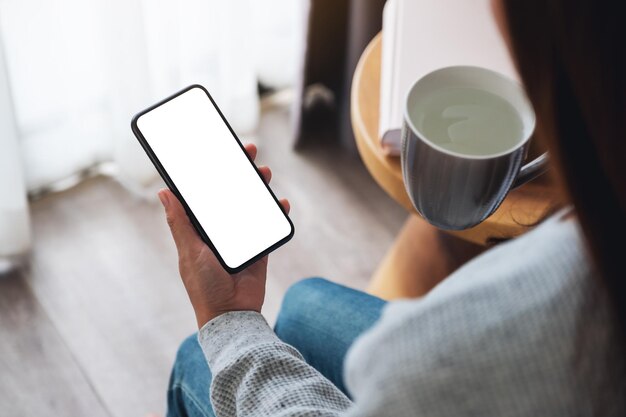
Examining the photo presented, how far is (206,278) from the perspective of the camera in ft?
2.52

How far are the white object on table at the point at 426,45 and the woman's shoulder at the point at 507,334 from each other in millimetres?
403

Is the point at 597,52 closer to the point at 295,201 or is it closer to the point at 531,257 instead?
the point at 531,257

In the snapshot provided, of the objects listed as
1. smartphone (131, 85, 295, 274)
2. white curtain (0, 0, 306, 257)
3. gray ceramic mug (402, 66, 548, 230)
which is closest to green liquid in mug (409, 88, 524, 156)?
gray ceramic mug (402, 66, 548, 230)

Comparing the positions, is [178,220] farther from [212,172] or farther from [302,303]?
[302,303]

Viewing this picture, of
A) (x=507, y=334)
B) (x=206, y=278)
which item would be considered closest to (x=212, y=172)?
(x=206, y=278)

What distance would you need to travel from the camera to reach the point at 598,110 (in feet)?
1.40

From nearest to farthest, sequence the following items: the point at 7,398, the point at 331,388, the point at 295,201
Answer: the point at 331,388, the point at 7,398, the point at 295,201

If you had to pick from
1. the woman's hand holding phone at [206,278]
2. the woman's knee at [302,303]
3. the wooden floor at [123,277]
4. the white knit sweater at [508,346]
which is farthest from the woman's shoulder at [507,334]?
the wooden floor at [123,277]

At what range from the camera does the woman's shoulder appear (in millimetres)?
439

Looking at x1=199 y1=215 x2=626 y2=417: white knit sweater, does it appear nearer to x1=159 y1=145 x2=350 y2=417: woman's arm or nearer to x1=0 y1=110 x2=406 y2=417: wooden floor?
x1=159 y1=145 x2=350 y2=417: woman's arm

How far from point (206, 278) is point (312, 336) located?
0.16 meters

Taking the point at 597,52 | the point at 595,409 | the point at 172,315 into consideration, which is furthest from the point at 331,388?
the point at 172,315

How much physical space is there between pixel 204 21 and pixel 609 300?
1.00 metres

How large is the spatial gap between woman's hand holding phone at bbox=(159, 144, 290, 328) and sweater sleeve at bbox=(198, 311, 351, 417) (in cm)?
3
